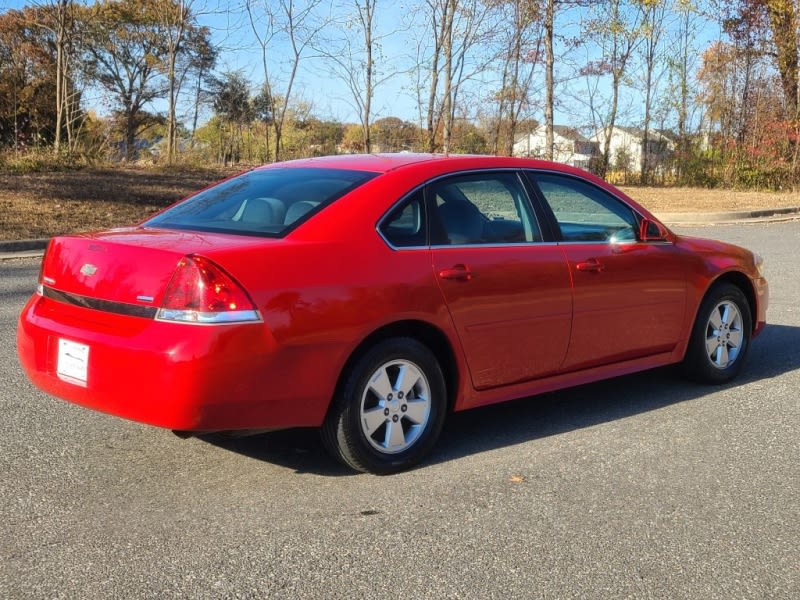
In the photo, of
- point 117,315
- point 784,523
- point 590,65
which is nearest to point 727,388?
point 784,523

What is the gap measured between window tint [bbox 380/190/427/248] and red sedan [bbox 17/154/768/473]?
11 millimetres

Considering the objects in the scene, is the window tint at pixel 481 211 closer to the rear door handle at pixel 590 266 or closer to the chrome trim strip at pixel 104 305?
the rear door handle at pixel 590 266

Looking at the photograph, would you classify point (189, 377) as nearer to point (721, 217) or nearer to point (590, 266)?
point (590, 266)

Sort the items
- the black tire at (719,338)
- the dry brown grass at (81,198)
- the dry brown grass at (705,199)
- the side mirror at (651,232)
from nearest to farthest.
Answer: the side mirror at (651,232) < the black tire at (719,338) < the dry brown grass at (81,198) < the dry brown grass at (705,199)

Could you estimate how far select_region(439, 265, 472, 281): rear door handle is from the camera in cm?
429

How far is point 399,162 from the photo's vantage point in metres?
4.67

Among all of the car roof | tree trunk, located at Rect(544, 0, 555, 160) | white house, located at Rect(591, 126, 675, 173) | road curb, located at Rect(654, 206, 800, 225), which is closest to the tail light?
the car roof

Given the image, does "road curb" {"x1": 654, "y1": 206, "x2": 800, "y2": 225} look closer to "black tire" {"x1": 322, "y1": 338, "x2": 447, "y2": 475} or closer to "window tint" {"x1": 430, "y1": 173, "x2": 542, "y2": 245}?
"window tint" {"x1": 430, "y1": 173, "x2": 542, "y2": 245}

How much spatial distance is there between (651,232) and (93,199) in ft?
43.9

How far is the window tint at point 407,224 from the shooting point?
13.9ft

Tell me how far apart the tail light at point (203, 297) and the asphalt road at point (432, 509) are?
80 cm

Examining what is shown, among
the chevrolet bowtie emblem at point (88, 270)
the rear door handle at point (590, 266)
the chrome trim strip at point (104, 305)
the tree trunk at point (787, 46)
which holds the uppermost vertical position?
the tree trunk at point (787, 46)

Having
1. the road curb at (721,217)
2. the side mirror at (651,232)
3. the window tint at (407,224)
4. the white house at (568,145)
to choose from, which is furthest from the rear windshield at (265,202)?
the white house at (568,145)

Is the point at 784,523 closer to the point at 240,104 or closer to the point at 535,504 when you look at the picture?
the point at 535,504
